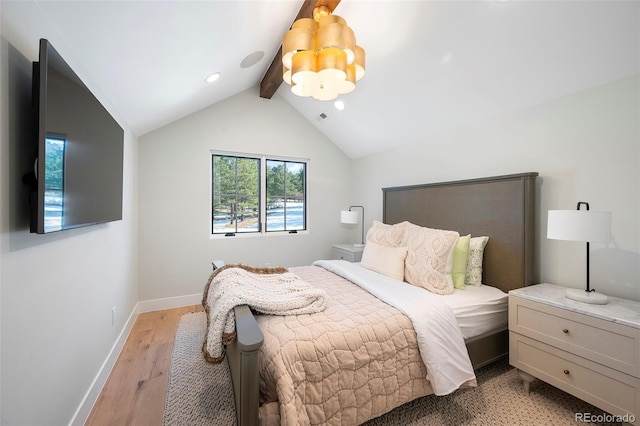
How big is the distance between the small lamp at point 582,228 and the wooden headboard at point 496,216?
414mm

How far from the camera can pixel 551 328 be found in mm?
1731

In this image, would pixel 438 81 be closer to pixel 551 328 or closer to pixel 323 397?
pixel 551 328

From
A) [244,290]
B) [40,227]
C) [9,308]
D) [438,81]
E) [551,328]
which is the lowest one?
[551,328]

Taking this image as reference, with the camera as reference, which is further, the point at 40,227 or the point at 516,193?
the point at 516,193

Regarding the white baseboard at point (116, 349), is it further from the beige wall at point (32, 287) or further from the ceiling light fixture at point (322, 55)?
the ceiling light fixture at point (322, 55)

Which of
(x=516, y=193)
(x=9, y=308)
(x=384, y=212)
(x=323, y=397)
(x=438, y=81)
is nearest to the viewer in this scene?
(x=9, y=308)

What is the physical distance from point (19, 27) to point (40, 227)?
0.79 m

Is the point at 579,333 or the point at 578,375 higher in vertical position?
the point at 579,333

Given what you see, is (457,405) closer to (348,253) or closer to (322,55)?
(348,253)

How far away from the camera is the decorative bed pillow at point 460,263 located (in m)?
2.30

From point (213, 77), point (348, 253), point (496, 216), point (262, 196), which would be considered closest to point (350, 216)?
point (348, 253)

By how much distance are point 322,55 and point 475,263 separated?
2.16m

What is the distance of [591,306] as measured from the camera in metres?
1.64

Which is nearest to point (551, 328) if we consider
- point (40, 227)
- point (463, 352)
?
point (463, 352)
